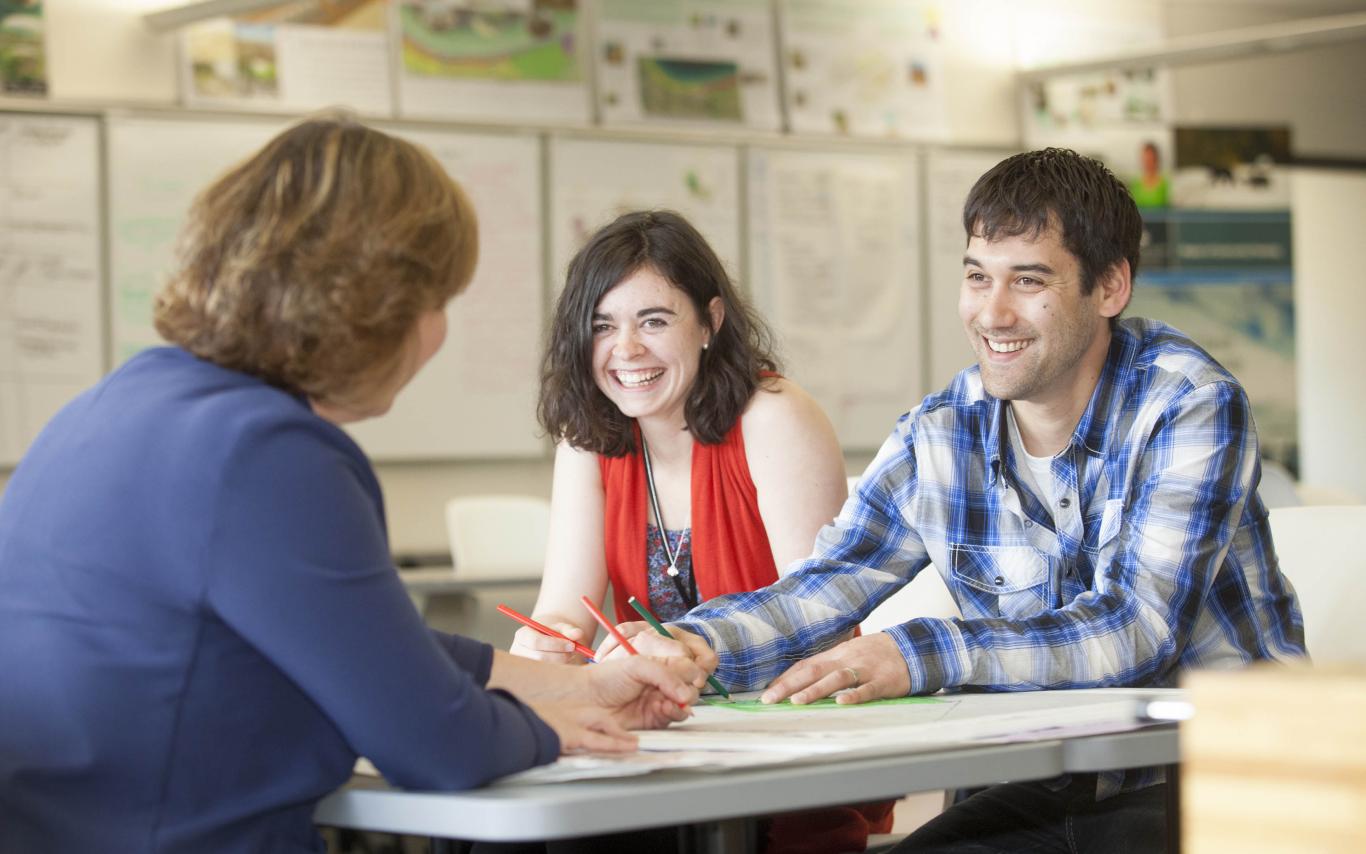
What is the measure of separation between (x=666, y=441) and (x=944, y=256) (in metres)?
4.35

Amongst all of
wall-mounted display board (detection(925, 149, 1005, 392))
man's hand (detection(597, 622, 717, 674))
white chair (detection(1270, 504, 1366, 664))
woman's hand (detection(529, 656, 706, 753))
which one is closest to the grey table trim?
woman's hand (detection(529, 656, 706, 753))

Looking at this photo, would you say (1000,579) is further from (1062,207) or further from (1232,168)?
(1232,168)

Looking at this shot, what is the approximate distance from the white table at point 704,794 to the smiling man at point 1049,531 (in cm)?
36

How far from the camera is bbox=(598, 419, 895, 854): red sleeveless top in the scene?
2291 mm

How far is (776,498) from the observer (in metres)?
2.30

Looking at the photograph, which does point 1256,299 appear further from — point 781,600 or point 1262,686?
point 1262,686

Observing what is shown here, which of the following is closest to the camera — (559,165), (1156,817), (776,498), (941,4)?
(1156,817)

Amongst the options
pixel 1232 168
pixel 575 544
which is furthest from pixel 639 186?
pixel 575 544

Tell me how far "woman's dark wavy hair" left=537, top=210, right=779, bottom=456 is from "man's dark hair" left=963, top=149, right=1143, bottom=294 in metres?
0.52

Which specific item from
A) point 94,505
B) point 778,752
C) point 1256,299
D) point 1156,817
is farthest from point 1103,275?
point 1256,299

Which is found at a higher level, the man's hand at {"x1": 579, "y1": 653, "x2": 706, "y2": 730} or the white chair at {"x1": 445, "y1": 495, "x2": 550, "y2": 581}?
the man's hand at {"x1": 579, "y1": 653, "x2": 706, "y2": 730}

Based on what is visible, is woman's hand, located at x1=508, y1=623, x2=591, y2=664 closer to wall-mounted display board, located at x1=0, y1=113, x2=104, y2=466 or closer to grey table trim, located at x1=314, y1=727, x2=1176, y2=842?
grey table trim, located at x1=314, y1=727, x2=1176, y2=842

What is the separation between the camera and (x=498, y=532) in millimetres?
4863

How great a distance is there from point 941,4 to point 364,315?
19.0 ft
